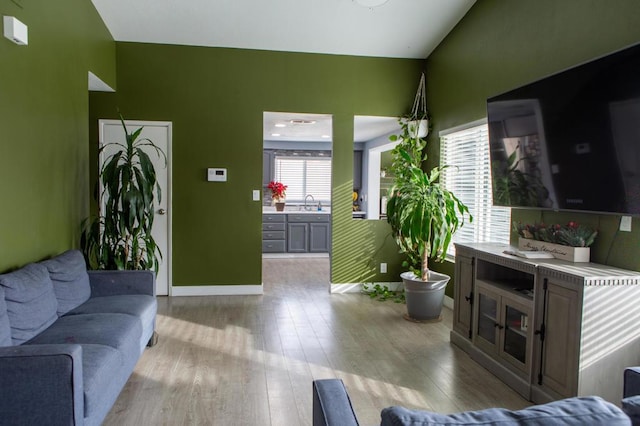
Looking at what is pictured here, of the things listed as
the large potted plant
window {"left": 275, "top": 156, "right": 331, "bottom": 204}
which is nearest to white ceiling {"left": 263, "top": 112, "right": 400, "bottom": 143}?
window {"left": 275, "top": 156, "right": 331, "bottom": 204}

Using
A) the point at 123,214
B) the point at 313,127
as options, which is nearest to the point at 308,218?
the point at 313,127

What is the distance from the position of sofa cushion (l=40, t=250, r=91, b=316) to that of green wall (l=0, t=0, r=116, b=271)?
19 cm

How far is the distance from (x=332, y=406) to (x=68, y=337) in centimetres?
183

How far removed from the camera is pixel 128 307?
3221 millimetres

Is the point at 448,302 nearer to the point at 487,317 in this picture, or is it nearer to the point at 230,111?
the point at 487,317

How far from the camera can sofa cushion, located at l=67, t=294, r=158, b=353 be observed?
123 inches

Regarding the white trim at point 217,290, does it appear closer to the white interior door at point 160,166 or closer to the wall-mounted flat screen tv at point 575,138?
the white interior door at point 160,166

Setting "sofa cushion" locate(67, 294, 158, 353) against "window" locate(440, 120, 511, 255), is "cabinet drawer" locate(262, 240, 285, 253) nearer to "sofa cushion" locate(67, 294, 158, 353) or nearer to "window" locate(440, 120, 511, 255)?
"window" locate(440, 120, 511, 255)

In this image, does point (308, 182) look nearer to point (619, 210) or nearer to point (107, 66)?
point (107, 66)

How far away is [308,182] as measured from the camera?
31.4 ft

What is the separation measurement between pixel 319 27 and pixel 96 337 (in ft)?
12.3

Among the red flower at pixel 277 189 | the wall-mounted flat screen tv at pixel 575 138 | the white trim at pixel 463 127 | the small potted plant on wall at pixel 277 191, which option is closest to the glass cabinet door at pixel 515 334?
the wall-mounted flat screen tv at pixel 575 138

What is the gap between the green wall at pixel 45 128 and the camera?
285 centimetres

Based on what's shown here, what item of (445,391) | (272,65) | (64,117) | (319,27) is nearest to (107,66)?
(64,117)
